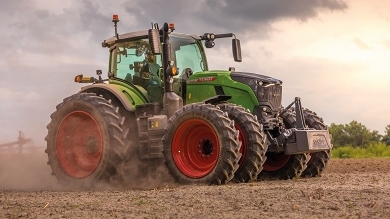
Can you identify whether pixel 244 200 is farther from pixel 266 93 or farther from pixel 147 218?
pixel 266 93

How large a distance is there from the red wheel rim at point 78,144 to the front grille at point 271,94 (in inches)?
119

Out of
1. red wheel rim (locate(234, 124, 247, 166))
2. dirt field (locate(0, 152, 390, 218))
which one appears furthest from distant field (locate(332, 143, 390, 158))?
dirt field (locate(0, 152, 390, 218))

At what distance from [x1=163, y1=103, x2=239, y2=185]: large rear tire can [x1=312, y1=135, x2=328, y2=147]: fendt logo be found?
1738mm

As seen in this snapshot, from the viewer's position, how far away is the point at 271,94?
1093cm

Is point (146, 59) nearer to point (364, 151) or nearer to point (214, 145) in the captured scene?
point (214, 145)

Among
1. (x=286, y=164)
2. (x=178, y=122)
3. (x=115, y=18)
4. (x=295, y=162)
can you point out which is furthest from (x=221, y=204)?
(x=115, y=18)

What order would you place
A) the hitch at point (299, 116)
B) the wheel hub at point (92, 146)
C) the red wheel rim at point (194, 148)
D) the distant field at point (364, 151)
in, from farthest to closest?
the distant field at point (364, 151) < the wheel hub at point (92, 146) < the hitch at point (299, 116) < the red wheel rim at point (194, 148)

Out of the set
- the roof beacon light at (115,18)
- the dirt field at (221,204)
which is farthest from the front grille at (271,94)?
the roof beacon light at (115,18)

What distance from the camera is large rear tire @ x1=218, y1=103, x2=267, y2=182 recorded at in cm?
935

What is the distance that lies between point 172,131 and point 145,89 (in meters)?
1.97

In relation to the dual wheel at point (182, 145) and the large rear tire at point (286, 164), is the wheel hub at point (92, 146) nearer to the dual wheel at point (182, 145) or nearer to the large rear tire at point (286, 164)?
the dual wheel at point (182, 145)

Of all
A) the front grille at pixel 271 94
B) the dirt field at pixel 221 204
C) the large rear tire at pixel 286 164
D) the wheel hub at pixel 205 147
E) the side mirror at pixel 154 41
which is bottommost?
the dirt field at pixel 221 204

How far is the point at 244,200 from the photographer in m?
6.92

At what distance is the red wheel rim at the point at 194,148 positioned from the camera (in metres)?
9.70
